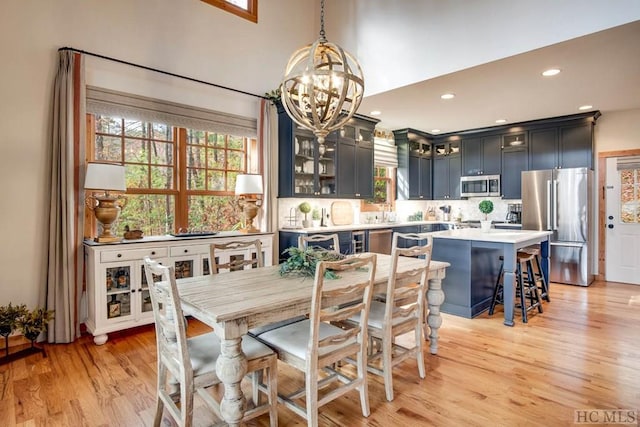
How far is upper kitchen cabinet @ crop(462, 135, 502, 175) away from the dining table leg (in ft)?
20.8

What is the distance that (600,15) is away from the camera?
3016mm

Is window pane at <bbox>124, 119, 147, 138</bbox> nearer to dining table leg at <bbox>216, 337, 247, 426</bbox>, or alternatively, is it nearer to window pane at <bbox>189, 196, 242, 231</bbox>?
window pane at <bbox>189, 196, 242, 231</bbox>

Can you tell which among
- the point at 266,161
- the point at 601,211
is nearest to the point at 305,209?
the point at 266,161

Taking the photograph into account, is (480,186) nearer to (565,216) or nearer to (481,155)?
(481,155)

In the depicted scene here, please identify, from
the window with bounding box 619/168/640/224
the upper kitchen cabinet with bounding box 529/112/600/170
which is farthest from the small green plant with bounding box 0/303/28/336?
the window with bounding box 619/168/640/224

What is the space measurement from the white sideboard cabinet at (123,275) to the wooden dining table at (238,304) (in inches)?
44.4

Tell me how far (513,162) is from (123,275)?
6328 millimetres

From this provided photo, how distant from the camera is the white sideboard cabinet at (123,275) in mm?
3230

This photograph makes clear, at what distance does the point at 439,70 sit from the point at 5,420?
466 centimetres

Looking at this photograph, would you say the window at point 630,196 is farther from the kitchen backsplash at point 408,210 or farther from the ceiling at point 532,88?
the kitchen backsplash at point 408,210

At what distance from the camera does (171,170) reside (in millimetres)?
4234

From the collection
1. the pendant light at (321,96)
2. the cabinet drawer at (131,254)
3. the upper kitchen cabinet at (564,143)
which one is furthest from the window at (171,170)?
the upper kitchen cabinet at (564,143)

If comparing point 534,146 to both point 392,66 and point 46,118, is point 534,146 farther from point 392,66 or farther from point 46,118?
point 46,118

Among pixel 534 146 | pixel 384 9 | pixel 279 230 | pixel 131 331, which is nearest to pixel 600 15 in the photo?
pixel 384 9
